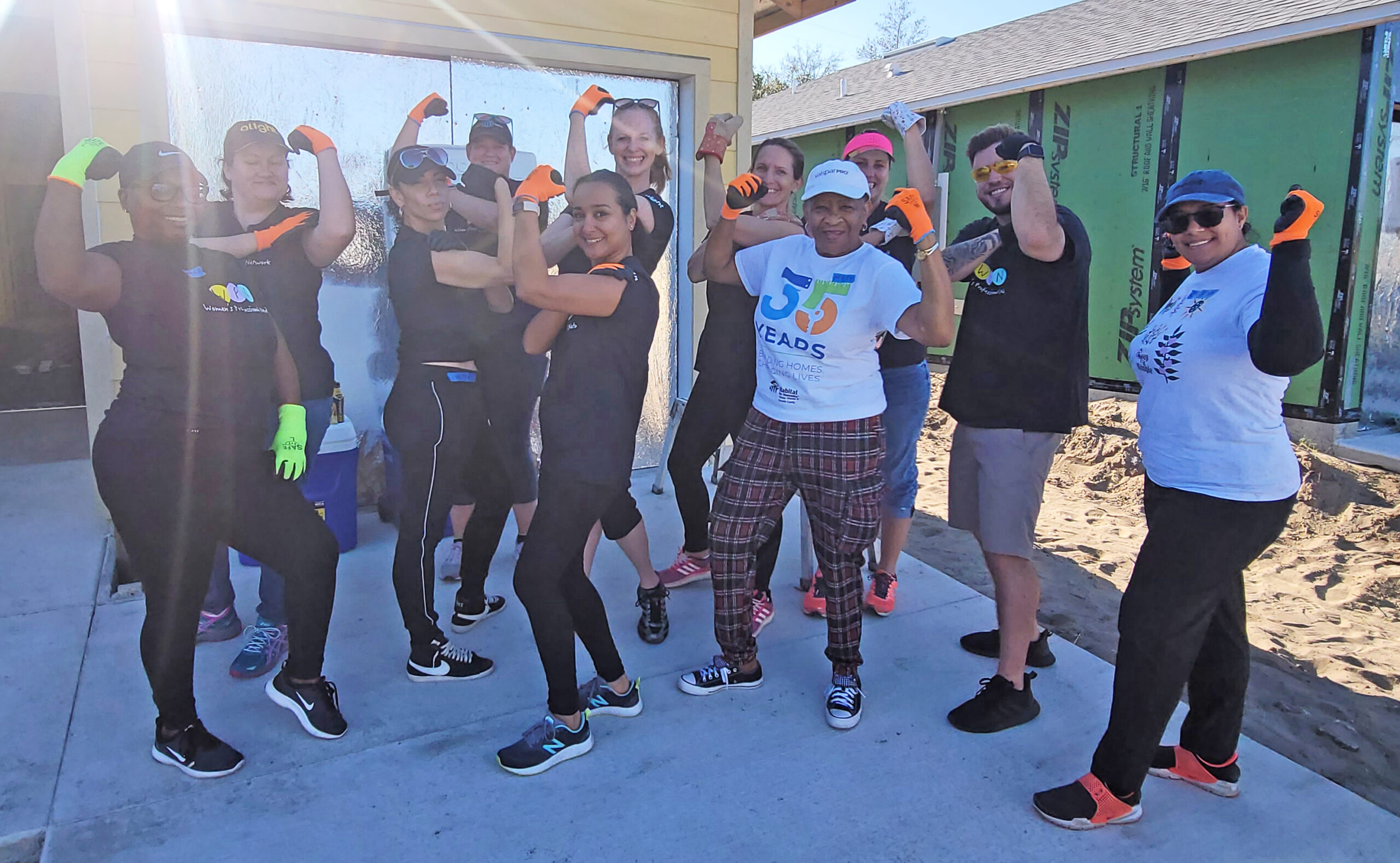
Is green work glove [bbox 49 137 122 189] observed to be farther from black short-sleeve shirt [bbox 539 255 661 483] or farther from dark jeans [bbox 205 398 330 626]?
black short-sleeve shirt [bbox 539 255 661 483]

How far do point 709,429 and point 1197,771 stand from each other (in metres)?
1.88

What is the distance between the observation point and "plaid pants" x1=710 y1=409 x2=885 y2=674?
8.76 ft

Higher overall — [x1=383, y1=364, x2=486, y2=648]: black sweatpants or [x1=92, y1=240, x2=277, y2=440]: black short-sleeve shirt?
[x1=92, y1=240, x2=277, y2=440]: black short-sleeve shirt

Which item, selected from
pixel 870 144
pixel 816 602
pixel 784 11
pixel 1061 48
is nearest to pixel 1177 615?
pixel 816 602

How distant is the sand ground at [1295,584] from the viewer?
3113 millimetres

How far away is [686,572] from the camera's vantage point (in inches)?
149

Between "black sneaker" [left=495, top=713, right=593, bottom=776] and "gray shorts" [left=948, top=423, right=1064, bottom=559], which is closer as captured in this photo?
"black sneaker" [left=495, top=713, right=593, bottom=776]

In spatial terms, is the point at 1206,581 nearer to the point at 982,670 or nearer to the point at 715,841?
the point at 982,670

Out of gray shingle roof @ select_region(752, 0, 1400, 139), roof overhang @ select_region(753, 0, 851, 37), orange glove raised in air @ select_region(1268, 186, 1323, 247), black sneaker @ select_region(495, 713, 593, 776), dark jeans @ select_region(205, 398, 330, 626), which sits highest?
gray shingle roof @ select_region(752, 0, 1400, 139)

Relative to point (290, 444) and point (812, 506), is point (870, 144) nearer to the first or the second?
point (812, 506)

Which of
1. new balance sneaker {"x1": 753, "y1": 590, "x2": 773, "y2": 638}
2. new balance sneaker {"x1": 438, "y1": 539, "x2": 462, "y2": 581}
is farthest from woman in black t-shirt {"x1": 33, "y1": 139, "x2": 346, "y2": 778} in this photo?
new balance sneaker {"x1": 753, "y1": 590, "x2": 773, "y2": 638}

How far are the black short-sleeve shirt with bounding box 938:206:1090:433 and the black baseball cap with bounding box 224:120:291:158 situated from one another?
2.24 metres

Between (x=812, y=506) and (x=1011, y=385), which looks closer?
(x=1011, y=385)

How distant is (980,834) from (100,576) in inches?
142
